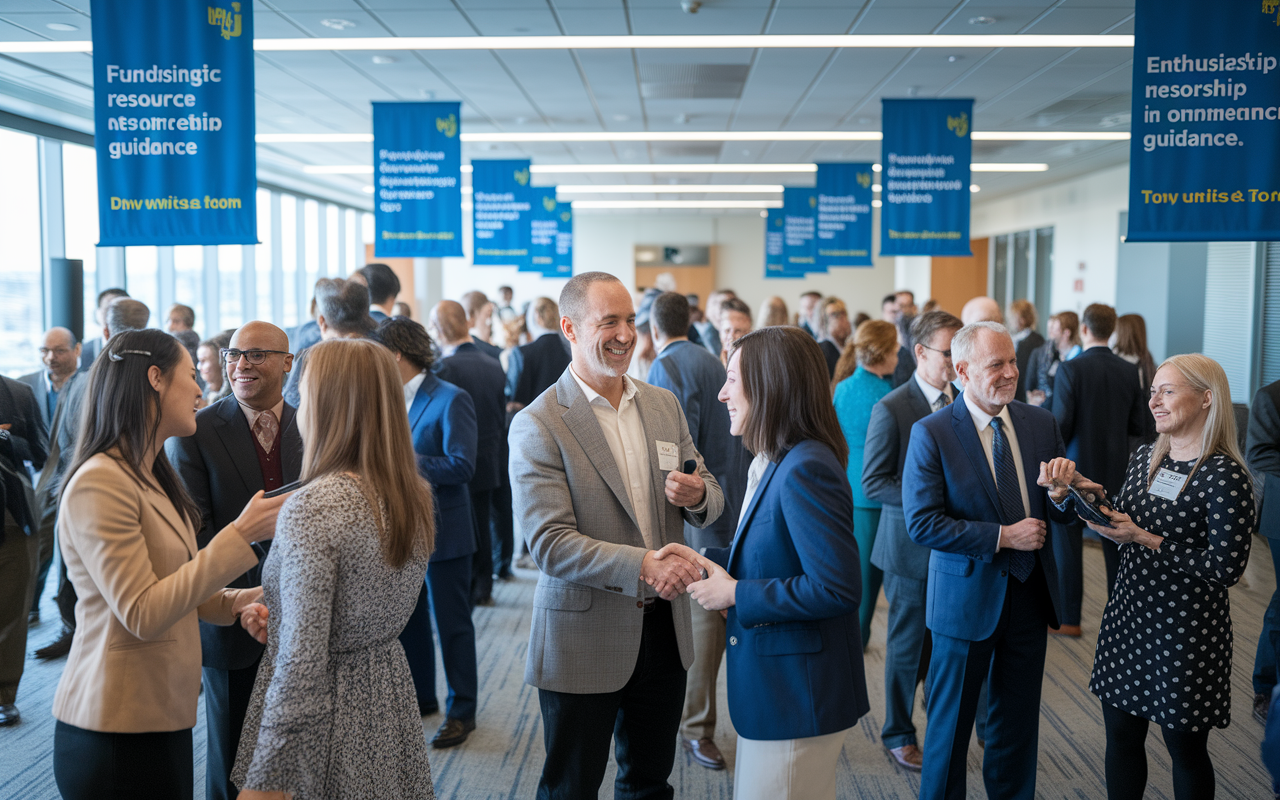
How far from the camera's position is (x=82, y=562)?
187cm

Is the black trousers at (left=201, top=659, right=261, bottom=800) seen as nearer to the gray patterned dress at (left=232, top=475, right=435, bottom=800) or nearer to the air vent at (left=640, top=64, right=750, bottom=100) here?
the gray patterned dress at (left=232, top=475, right=435, bottom=800)

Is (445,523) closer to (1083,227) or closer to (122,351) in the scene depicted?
(122,351)

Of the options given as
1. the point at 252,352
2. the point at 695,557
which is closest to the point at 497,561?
the point at 252,352

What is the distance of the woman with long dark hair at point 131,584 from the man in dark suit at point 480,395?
9.93 feet

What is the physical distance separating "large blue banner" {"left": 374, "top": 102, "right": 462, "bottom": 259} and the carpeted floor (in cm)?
379

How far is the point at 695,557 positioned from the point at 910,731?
2029 mm

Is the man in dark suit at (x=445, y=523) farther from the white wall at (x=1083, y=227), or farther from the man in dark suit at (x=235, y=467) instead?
the white wall at (x=1083, y=227)

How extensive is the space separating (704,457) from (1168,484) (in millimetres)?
1962

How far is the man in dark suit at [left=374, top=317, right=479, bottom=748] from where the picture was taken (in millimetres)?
3611

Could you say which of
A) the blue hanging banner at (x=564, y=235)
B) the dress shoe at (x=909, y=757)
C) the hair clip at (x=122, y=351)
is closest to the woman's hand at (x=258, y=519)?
the hair clip at (x=122, y=351)

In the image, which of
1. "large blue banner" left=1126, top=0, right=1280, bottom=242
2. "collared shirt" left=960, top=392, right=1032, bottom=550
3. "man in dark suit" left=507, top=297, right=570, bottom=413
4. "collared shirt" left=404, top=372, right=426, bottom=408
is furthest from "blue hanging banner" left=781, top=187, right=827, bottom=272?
"collared shirt" left=960, top=392, right=1032, bottom=550

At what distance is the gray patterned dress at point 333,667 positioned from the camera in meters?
1.65

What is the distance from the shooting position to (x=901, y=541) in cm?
353

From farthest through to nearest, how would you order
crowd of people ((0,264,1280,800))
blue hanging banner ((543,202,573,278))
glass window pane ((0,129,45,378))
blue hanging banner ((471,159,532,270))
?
blue hanging banner ((543,202,573,278)), blue hanging banner ((471,159,532,270)), glass window pane ((0,129,45,378)), crowd of people ((0,264,1280,800))
